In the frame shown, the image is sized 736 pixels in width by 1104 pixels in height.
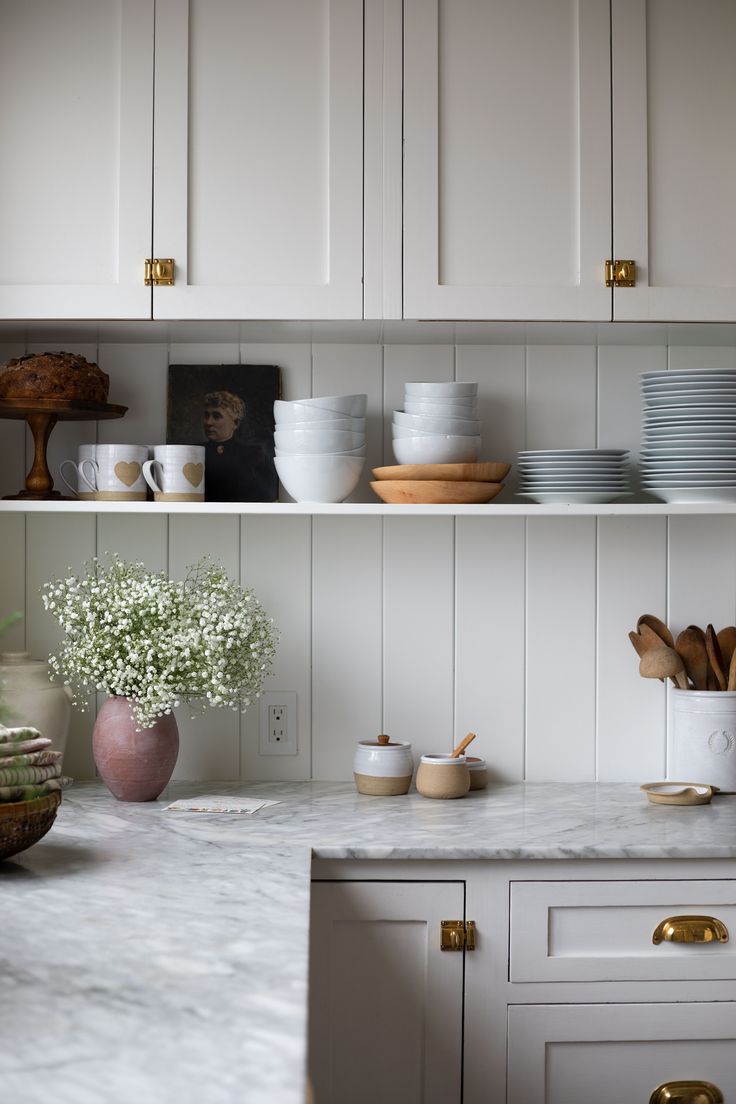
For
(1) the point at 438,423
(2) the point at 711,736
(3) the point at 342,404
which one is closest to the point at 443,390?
(1) the point at 438,423

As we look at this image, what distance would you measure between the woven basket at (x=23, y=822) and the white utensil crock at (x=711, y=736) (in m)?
1.26

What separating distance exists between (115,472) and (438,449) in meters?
0.61

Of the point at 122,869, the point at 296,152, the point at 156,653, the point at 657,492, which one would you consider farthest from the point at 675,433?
the point at 122,869

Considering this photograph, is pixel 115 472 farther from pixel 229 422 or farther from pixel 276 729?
pixel 276 729

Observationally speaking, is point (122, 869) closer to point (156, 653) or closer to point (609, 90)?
point (156, 653)

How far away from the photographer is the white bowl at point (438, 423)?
2137mm

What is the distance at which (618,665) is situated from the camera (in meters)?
2.37

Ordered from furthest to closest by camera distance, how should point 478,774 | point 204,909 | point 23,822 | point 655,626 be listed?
point 655,626
point 478,774
point 23,822
point 204,909

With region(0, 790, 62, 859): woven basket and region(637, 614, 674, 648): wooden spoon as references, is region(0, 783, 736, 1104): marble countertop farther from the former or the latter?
region(637, 614, 674, 648): wooden spoon

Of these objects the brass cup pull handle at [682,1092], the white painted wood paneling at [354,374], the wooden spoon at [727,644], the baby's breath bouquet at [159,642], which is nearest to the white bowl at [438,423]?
the white painted wood paneling at [354,374]

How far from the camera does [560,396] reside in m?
2.37

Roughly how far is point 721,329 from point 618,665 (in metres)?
0.71

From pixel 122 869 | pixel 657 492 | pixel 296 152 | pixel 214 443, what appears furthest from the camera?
pixel 214 443

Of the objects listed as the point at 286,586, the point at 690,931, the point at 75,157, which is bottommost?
the point at 690,931
